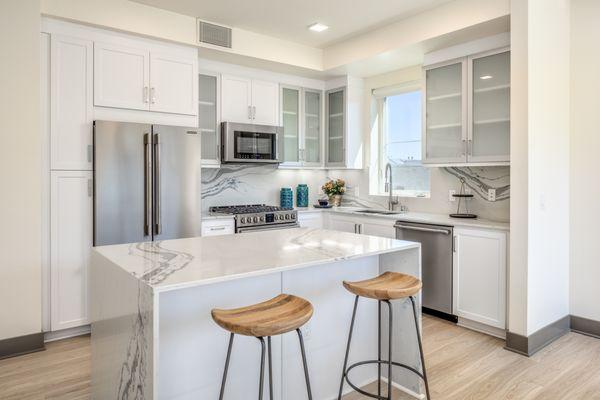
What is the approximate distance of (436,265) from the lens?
3.64 metres

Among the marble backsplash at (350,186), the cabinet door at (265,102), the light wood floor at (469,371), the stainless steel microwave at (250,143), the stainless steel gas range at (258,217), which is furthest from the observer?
the cabinet door at (265,102)

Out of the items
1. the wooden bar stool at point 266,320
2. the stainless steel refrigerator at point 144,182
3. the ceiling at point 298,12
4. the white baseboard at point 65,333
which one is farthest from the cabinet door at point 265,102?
the wooden bar stool at point 266,320

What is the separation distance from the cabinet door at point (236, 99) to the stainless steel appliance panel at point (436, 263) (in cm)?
210

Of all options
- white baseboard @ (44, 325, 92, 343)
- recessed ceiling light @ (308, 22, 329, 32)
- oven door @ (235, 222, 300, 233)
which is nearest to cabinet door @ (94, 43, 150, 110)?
oven door @ (235, 222, 300, 233)

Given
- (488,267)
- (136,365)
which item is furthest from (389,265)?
(136,365)

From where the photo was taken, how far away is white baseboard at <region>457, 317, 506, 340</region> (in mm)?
3264

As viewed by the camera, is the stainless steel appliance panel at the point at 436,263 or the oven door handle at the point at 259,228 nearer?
the stainless steel appliance panel at the point at 436,263

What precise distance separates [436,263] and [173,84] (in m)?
2.88

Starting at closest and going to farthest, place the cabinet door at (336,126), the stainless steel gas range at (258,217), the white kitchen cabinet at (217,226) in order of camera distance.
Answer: the white kitchen cabinet at (217,226)
the stainless steel gas range at (258,217)
the cabinet door at (336,126)

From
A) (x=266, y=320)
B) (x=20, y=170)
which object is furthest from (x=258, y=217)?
(x=266, y=320)

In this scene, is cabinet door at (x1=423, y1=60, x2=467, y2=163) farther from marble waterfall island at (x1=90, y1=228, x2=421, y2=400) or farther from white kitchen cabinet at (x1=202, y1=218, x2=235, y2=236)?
white kitchen cabinet at (x1=202, y1=218, x2=235, y2=236)

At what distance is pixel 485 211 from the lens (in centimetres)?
382

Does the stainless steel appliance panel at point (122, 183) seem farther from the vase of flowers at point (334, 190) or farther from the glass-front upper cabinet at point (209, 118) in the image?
the vase of flowers at point (334, 190)

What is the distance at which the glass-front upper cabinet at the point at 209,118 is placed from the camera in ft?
13.6
